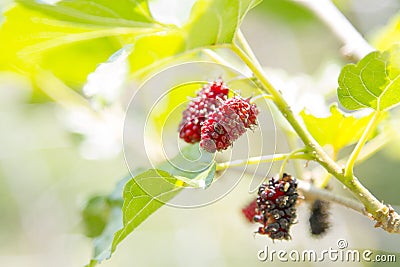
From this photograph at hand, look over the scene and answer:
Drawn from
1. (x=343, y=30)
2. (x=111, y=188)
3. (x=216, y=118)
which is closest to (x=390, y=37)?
(x=343, y=30)

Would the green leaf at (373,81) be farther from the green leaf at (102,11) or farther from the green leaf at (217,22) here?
the green leaf at (102,11)

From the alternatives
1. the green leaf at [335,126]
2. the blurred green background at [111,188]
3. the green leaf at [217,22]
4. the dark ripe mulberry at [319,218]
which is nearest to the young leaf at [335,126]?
the green leaf at [335,126]

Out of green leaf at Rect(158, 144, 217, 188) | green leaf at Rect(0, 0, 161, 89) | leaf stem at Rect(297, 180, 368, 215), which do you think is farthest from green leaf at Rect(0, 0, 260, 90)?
leaf stem at Rect(297, 180, 368, 215)

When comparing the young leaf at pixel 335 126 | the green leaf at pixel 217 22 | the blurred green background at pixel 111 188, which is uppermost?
the green leaf at pixel 217 22

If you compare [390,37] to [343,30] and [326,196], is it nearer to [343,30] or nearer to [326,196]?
[343,30]

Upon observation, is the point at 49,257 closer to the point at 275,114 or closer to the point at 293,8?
the point at 293,8

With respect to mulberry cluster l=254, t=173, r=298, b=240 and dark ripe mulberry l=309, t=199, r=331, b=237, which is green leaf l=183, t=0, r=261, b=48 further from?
dark ripe mulberry l=309, t=199, r=331, b=237

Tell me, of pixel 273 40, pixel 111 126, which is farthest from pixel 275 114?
pixel 273 40
